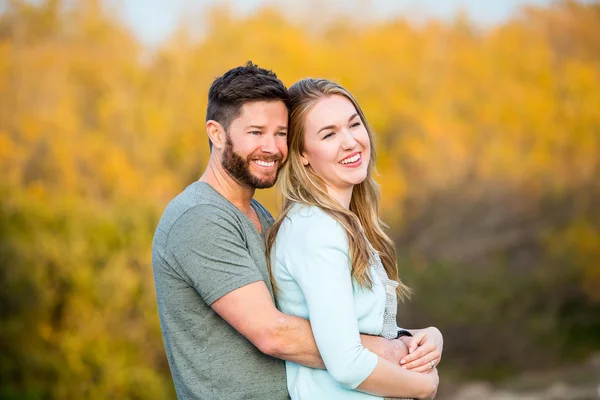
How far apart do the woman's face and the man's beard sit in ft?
0.39

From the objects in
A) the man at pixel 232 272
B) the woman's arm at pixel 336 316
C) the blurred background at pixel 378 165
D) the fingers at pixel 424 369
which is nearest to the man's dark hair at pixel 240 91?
the man at pixel 232 272

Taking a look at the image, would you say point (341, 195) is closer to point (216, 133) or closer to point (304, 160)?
point (304, 160)

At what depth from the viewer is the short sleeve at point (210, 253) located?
1.95m

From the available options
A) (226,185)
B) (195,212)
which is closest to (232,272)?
(195,212)

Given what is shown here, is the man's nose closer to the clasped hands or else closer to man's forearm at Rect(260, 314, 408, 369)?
man's forearm at Rect(260, 314, 408, 369)

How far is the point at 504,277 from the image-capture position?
616 centimetres

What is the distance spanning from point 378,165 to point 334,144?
3842mm

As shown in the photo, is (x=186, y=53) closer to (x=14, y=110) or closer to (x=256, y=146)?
(x=14, y=110)

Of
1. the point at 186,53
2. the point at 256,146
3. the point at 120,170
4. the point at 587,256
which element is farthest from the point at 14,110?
the point at 587,256

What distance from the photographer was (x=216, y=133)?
2.26m

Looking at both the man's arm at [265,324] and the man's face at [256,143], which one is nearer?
the man's arm at [265,324]

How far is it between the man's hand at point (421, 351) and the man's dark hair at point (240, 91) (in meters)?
0.77

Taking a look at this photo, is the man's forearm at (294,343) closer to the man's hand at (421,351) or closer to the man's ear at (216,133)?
the man's hand at (421,351)

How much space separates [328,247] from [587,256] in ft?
16.4
